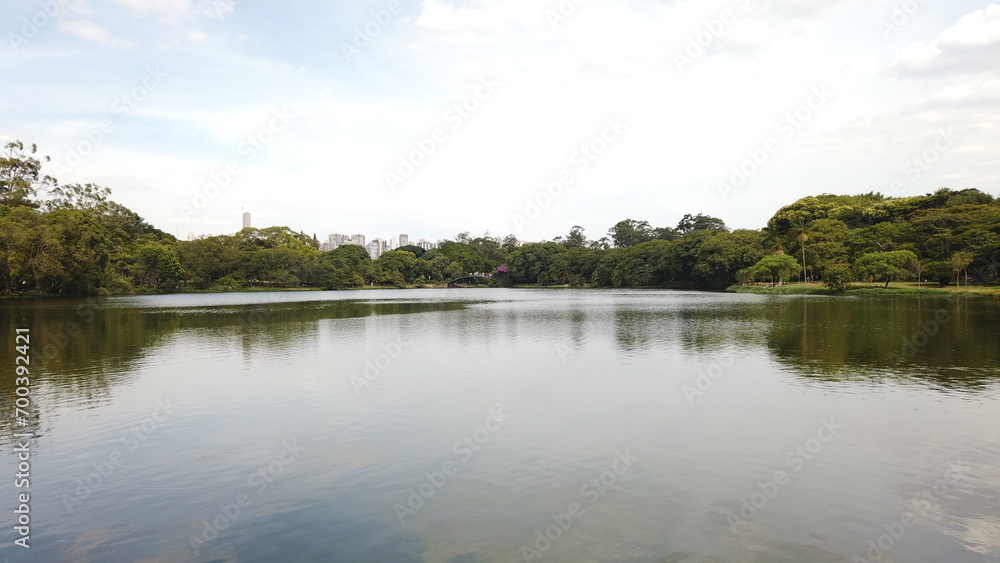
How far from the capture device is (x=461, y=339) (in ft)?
76.0

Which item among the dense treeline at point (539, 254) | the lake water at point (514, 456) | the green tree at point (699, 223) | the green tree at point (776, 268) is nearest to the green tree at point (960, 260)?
the dense treeline at point (539, 254)

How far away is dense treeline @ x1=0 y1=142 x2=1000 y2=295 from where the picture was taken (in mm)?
47500

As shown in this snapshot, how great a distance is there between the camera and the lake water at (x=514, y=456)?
6027 mm

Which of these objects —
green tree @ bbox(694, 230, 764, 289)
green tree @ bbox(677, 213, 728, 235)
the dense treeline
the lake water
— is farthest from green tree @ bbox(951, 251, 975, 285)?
green tree @ bbox(677, 213, 728, 235)

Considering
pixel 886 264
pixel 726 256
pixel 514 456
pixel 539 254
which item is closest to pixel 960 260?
pixel 886 264

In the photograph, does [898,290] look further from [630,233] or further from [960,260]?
[630,233]

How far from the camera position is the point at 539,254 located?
114188 mm

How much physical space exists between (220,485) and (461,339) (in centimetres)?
1573

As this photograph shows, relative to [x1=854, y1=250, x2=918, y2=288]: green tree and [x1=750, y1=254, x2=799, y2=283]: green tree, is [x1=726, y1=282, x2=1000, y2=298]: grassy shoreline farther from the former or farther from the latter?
[x1=750, y1=254, x2=799, y2=283]: green tree

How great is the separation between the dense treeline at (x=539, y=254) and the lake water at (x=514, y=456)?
124ft

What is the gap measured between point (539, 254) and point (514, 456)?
106m

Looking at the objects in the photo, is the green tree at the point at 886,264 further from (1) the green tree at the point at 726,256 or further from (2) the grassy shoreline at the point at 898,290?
(1) the green tree at the point at 726,256

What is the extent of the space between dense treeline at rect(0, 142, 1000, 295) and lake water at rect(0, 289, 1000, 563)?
3776cm

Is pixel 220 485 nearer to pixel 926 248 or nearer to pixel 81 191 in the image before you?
pixel 926 248
